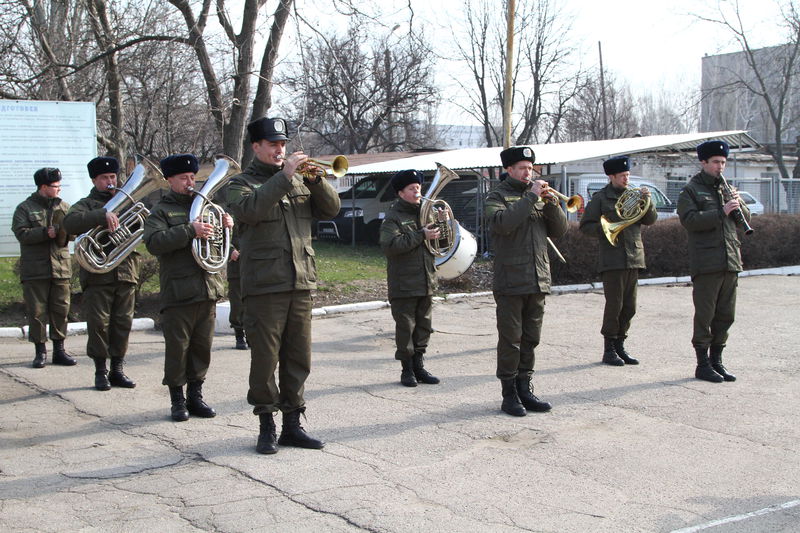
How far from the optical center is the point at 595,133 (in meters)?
42.8

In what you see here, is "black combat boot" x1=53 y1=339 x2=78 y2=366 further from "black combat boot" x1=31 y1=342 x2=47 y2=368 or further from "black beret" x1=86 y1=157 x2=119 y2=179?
"black beret" x1=86 y1=157 x2=119 y2=179

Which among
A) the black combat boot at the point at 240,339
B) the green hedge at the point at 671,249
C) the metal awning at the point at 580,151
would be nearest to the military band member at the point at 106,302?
the black combat boot at the point at 240,339

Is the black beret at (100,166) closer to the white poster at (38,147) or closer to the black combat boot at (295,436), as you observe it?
the black combat boot at (295,436)

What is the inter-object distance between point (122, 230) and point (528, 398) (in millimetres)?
3781

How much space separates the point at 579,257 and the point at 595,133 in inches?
1183

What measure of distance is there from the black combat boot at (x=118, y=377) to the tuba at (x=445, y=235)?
300 cm

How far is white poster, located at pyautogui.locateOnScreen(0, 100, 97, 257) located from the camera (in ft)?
36.3

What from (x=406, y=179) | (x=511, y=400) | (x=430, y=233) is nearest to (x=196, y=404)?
(x=511, y=400)

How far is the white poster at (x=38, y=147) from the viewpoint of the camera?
11070mm

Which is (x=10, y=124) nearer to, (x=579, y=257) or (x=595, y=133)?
(x=579, y=257)

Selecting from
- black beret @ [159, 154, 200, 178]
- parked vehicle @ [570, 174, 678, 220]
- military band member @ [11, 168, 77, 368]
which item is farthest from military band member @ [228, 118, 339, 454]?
parked vehicle @ [570, 174, 678, 220]

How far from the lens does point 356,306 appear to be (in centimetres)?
1205

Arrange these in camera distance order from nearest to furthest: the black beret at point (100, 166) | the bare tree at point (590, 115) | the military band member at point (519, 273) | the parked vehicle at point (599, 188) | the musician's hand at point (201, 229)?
the musician's hand at point (201, 229) < the military band member at point (519, 273) < the black beret at point (100, 166) < the parked vehicle at point (599, 188) < the bare tree at point (590, 115)

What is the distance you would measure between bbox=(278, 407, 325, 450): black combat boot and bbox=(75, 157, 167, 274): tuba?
2560 millimetres
